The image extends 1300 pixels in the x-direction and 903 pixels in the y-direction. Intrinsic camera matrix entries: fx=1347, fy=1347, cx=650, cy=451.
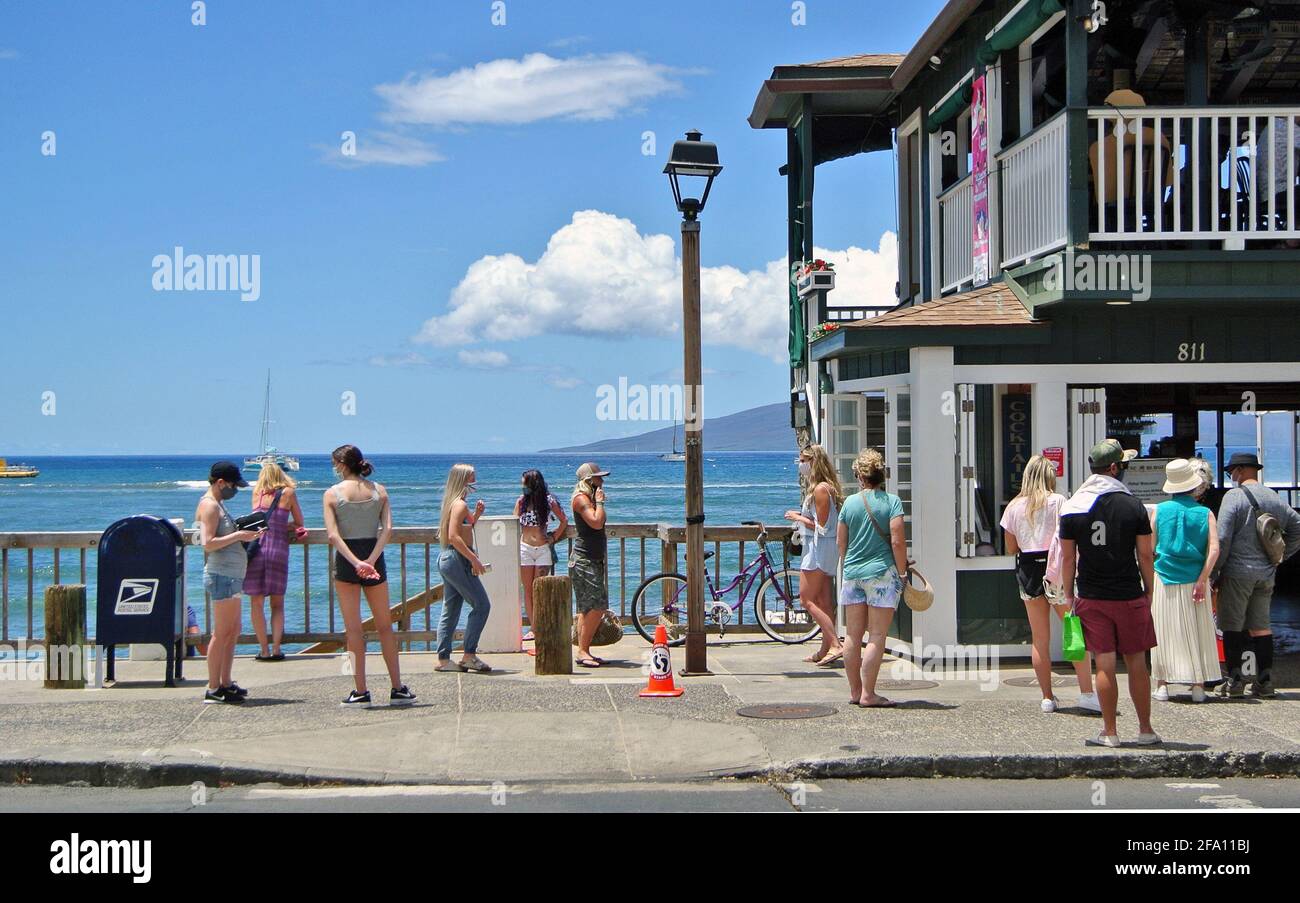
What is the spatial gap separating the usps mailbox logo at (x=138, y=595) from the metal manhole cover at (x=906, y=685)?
18.6 feet

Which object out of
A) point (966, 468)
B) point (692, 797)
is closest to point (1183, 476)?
point (966, 468)

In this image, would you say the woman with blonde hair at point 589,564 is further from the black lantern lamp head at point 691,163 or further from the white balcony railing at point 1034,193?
the white balcony railing at point 1034,193

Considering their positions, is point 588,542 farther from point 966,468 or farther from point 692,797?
point 692,797

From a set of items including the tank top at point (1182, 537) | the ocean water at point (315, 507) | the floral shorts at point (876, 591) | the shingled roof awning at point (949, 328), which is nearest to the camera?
the floral shorts at point (876, 591)

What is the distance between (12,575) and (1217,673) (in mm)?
36065

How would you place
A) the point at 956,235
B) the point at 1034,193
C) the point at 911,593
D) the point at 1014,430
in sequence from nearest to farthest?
the point at 911,593
the point at 1034,193
the point at 1014,430
the point at 956,235

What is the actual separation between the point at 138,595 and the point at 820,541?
5.50 meters

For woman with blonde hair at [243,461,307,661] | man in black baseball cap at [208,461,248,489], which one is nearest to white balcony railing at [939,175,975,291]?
woman with blonde hair at [243,461,307,661]

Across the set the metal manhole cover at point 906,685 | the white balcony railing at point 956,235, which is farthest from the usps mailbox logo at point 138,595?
the white balcony railing at point 956,235

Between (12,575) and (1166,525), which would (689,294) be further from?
(12,575)

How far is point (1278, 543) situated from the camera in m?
9.88

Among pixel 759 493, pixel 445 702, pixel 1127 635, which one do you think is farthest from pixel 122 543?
pixel 759 493

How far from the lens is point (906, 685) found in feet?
35.4

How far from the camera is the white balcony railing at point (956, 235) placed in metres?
14.6
